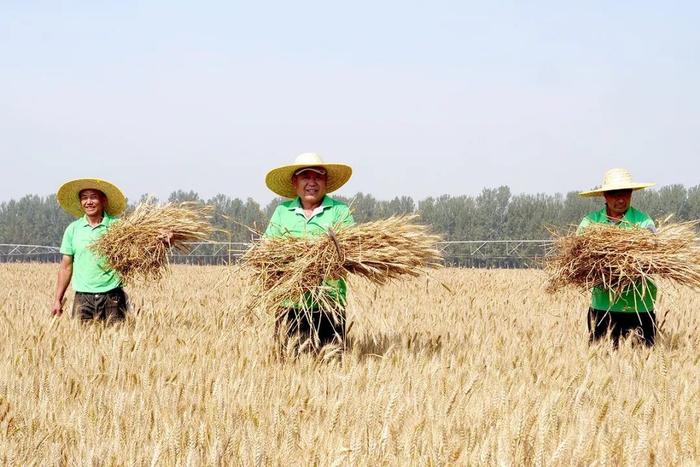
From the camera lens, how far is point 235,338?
5.09 m

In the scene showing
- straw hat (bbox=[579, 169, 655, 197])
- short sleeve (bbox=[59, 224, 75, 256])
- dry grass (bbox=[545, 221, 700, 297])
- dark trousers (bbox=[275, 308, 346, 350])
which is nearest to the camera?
dark trousers (bbox=[275, 308, 346, 350])

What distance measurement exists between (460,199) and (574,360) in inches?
2921

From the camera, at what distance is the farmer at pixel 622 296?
5.59 m

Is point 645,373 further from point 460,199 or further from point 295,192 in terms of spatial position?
point 460,199

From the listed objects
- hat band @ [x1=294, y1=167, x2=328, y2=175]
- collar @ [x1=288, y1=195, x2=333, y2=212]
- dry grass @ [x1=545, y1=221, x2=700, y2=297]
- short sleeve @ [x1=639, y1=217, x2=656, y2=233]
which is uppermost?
hat band @ [x1=294, y1=167, x2=328, y2=175]

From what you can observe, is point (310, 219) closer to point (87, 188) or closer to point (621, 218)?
point (621, 218)

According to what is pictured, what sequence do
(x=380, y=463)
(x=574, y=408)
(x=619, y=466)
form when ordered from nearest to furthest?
(x=380, y=463)
(x=619, y=466)
(x=574, y=408)

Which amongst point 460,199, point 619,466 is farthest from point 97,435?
point 460,199

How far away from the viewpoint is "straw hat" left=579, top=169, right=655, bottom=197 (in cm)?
553

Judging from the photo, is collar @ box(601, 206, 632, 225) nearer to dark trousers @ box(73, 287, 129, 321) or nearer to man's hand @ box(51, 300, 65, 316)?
dark trousers @ box(73, 287, 129, 321)

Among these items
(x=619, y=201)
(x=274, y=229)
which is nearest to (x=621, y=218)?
(x=619, y=201)

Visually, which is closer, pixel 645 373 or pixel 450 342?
pixel 645 373

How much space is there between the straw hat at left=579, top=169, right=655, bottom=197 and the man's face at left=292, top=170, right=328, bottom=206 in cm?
226

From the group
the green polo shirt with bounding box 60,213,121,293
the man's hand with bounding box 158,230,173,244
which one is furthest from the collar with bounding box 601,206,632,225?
the green polo shirt with bounding box 60,213,121,293
